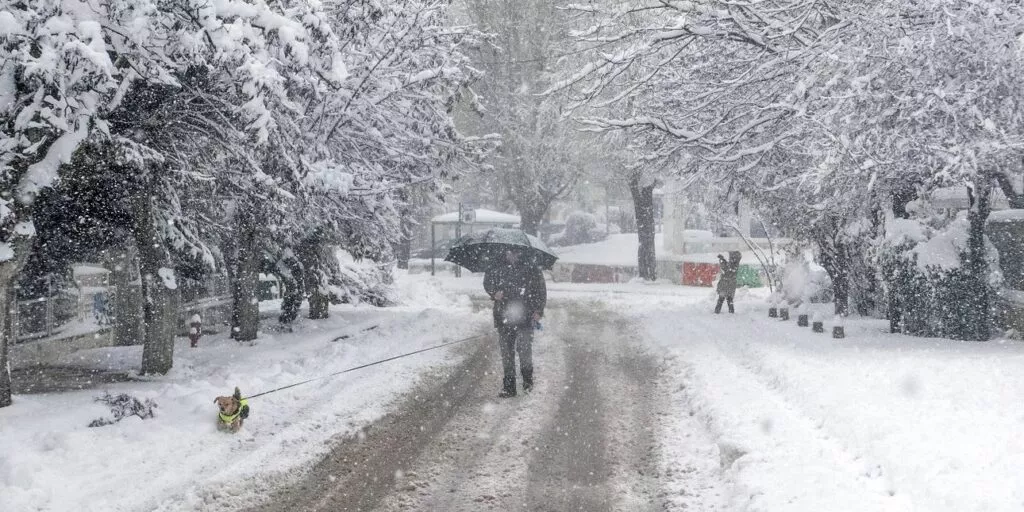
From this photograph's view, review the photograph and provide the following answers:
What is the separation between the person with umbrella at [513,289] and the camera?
349 inches

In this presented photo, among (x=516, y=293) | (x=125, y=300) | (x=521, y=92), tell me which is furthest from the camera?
(x=521, y=92)

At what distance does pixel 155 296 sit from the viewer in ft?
31.9

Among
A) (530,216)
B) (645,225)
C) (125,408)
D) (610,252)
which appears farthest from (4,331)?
(610,252)

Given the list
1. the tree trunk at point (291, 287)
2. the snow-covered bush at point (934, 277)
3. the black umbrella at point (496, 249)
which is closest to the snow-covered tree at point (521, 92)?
the tree trunk at point (291, 287)

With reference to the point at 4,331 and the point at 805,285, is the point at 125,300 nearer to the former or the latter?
the point at 4,331

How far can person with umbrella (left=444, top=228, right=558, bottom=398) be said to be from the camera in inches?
349

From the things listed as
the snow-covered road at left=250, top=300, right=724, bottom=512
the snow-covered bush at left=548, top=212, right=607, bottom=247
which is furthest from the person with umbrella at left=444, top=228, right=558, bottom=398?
the snow-covered bush at left=548, top=212, right=607, bottom=247

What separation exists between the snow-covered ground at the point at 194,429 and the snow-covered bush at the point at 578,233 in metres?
32.2

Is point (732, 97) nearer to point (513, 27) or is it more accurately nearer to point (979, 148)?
point (979, 148)

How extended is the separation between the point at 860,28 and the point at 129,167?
32.3 ft

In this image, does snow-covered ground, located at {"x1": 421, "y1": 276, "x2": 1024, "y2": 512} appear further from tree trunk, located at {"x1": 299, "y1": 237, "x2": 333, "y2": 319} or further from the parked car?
the parked car

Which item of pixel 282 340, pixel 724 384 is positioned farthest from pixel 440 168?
pixel 724 384

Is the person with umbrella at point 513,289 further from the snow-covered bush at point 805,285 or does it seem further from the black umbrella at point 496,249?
the snow-covered bush at point 805,285

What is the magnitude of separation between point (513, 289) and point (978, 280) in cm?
742
